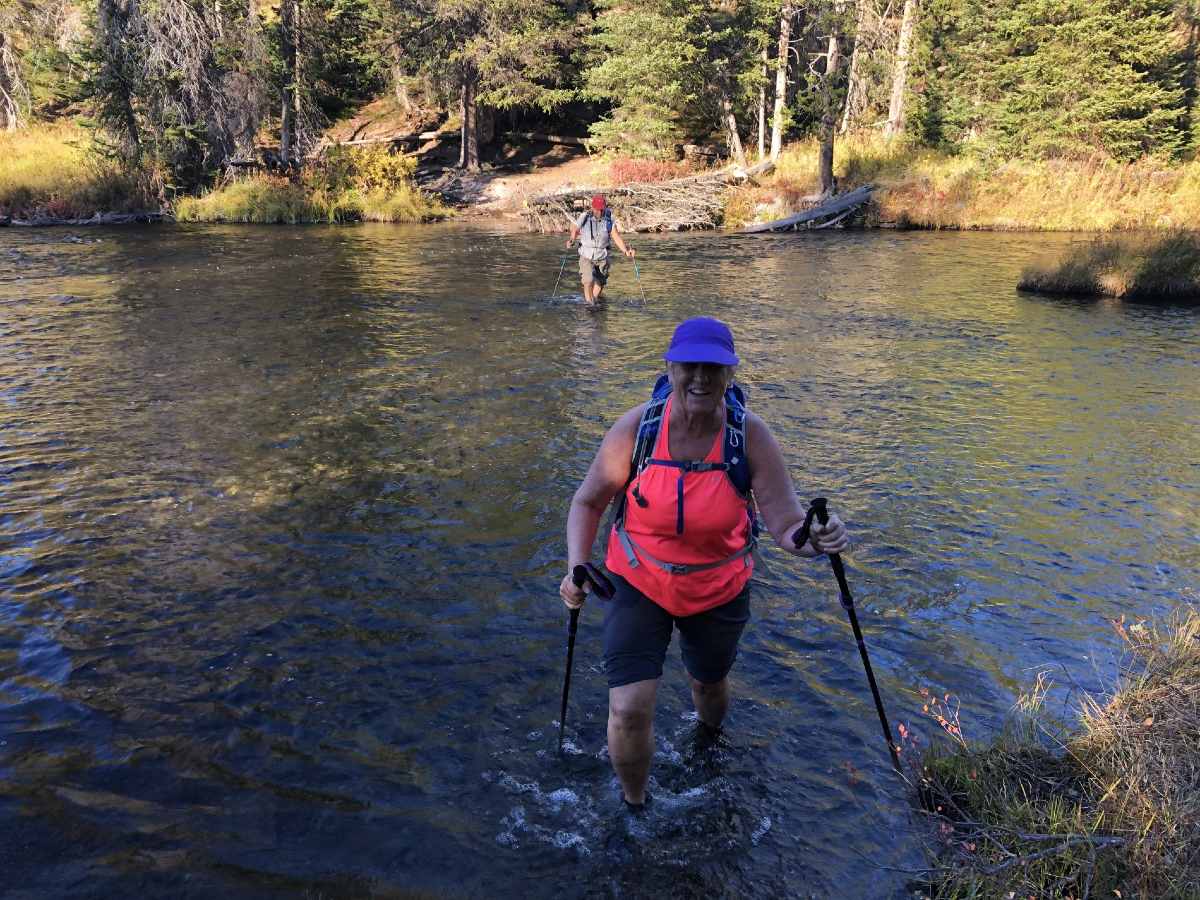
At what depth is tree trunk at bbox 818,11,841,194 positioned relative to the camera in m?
33.2

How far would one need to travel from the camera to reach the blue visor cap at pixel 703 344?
350 centimetres

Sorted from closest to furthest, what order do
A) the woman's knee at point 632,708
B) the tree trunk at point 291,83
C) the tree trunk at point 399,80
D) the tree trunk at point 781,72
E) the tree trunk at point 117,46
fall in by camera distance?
the woman's knee at point 632,708 → the tree trunk at point 117,46 → the tree trunk at point 291,83 → the tree trunk at point 781,72 → the tree trunk at point 399,80

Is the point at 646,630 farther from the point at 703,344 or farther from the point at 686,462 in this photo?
the point at 703,344

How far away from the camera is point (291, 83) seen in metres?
35.5

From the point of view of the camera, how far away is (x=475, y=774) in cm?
459

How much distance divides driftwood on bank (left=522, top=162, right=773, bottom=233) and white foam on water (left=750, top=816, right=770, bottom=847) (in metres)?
28.8

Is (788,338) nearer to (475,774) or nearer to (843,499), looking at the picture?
(843,499)

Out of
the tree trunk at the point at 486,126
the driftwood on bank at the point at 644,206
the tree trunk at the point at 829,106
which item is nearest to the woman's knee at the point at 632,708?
the driftwood on bank at the point at 644,206

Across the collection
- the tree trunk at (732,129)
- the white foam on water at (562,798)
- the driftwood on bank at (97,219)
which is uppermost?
the tree trunk at (732,129)

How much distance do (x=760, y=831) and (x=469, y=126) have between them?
42.1 m

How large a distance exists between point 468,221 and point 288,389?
24705 mm

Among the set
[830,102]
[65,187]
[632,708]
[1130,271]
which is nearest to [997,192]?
Result: [830,102]

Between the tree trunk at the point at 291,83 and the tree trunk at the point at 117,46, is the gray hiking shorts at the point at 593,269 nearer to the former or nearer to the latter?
the tree trunk at the point at 291,83

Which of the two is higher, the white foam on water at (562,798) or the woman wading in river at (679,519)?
the woman wading in river at (679,519)
